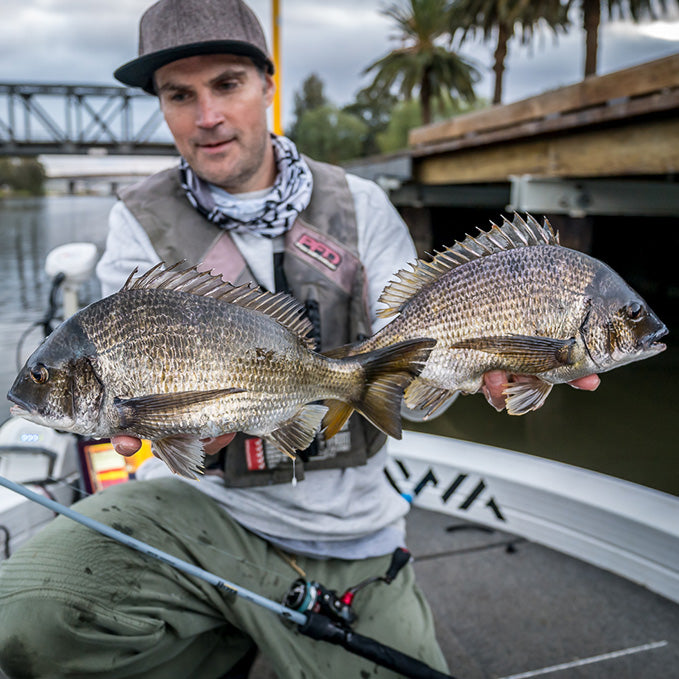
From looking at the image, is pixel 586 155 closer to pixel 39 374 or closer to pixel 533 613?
pixel 533 613

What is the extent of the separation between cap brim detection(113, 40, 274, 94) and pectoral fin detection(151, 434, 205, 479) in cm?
149

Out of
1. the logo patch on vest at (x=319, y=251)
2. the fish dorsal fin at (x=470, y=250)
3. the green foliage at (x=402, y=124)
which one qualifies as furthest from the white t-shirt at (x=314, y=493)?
the green foliage at (x=402, y=124)

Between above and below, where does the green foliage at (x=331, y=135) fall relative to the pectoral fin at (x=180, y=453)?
above

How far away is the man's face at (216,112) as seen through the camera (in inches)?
96.4

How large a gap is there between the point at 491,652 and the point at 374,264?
6.50 feet

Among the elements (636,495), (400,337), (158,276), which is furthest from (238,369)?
(636,495)

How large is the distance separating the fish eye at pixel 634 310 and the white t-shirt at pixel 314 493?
1142 mm

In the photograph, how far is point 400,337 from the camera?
190 cm

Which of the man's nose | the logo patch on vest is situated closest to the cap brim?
the man's nose

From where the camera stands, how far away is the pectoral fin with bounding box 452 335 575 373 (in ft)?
5.70

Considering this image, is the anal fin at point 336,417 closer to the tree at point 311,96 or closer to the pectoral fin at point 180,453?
the pectoral fin at point 180,453

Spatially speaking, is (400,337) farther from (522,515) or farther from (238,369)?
(522,515)

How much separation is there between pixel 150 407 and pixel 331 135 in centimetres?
7123

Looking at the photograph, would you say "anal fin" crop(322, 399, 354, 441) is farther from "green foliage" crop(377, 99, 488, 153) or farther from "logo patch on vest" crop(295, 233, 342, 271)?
"green foliage" crop(377, 99, 488, 153)
